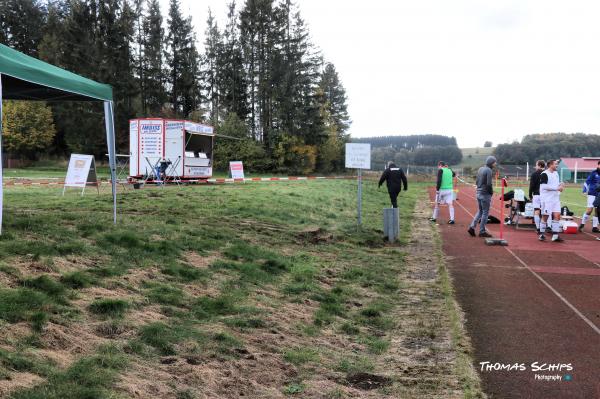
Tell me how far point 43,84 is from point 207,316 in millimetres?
4576

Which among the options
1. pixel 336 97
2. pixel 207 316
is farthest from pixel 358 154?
pixel 336 97

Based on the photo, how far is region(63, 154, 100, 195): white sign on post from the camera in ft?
50.4

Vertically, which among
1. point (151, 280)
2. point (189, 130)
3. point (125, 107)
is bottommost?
point (151, 280)

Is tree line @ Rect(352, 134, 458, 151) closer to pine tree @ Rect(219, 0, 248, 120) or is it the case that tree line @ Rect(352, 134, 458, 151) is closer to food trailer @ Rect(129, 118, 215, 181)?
pine tree @ Rect(219, 0, 248, 120)

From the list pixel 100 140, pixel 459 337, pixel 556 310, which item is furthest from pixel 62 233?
pixel 100 140

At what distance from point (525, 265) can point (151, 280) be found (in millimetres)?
7110

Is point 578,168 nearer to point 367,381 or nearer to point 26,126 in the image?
point 26,126

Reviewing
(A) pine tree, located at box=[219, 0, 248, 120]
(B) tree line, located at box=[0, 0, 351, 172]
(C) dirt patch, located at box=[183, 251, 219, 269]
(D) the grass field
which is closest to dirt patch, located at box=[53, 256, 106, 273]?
(D) the grass field

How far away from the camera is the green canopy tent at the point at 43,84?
727cm

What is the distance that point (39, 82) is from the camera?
7.68 meters

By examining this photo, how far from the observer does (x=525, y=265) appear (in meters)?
10.0

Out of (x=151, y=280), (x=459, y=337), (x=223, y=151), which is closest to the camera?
(x=459, y=337)

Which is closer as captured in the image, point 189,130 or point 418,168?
point 189,130

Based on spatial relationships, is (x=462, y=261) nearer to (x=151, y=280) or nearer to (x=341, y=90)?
(x=151, y=280)
